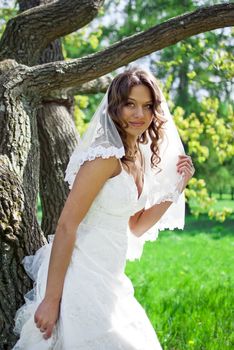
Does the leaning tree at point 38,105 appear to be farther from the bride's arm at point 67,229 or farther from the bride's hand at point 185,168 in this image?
the bride's hand at point 185,168

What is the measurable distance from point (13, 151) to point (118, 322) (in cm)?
125

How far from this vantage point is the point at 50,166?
17.6 feet

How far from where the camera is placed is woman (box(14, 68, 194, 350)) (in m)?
2.70

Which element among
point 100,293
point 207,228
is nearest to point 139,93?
point 100,293

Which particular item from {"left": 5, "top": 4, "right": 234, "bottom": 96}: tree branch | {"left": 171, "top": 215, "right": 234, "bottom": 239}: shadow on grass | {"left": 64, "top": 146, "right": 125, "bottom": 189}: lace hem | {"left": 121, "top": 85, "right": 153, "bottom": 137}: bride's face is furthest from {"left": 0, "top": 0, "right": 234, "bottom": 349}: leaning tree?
{"left": 171, "top": 215, "right": 234, "bottom": 239}: shadow on grass

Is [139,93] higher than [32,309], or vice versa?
[139,93]

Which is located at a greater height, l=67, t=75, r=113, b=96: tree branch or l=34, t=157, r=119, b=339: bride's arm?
l=67, t=75, r=113, b=96: tree branch

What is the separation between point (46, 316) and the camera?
2.70 m

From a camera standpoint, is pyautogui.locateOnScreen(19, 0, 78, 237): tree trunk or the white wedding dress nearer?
the white wedding dress

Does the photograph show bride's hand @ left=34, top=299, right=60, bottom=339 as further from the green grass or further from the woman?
the green grass

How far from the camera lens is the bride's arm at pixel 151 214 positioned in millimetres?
3168

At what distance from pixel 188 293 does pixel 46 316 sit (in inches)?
166

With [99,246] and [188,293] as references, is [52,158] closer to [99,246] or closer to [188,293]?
[188,293]

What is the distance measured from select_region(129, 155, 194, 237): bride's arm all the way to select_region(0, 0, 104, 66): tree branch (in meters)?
1.86
